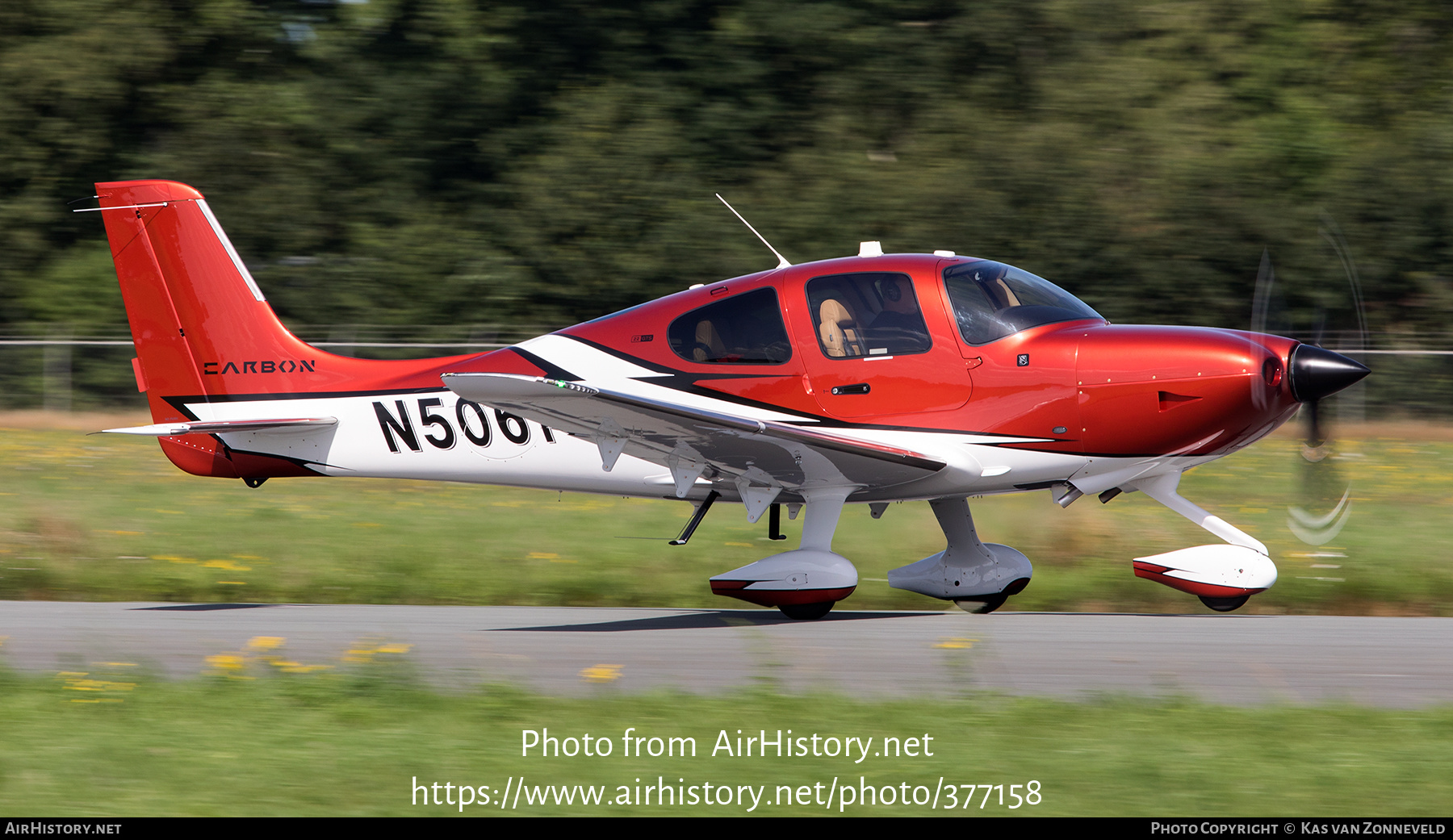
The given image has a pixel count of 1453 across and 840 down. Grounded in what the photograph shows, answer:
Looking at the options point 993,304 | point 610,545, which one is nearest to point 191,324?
point 610,545

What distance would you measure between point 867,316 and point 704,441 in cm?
118

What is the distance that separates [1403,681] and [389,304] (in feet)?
55.7

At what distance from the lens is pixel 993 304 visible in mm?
7754

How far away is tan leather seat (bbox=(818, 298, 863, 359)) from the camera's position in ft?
25.8

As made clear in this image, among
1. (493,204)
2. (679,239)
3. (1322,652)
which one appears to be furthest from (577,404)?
(493,204)

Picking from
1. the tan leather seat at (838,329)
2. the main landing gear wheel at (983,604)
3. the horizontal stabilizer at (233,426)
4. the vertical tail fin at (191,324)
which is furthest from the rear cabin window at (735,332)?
the horizontal stabilizer at (233,426)

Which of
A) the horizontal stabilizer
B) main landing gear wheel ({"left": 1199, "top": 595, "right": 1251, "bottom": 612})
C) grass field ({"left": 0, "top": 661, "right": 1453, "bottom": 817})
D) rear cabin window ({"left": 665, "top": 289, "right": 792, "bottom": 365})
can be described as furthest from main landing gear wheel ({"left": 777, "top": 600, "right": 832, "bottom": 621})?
the horizontal stabilizer

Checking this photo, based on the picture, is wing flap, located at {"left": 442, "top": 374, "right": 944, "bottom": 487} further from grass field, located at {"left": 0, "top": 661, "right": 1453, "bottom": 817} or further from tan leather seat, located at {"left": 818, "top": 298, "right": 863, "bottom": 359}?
grass field, located at {"left": 0, "top": 661, "right": 1453, "bottom": 817}

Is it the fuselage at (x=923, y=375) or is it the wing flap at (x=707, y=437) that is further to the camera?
the fuselage at (x=923, y=375)

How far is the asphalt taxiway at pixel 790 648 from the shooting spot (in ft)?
19.9

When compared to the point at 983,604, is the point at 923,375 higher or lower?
higher

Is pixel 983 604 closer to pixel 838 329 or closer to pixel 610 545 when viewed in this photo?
pixel 838 329

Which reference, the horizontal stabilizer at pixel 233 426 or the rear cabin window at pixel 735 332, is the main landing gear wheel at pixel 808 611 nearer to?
the rear cabin window at pixel 735 332

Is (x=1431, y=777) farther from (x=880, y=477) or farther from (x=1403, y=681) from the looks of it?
(x=880, y=477)
